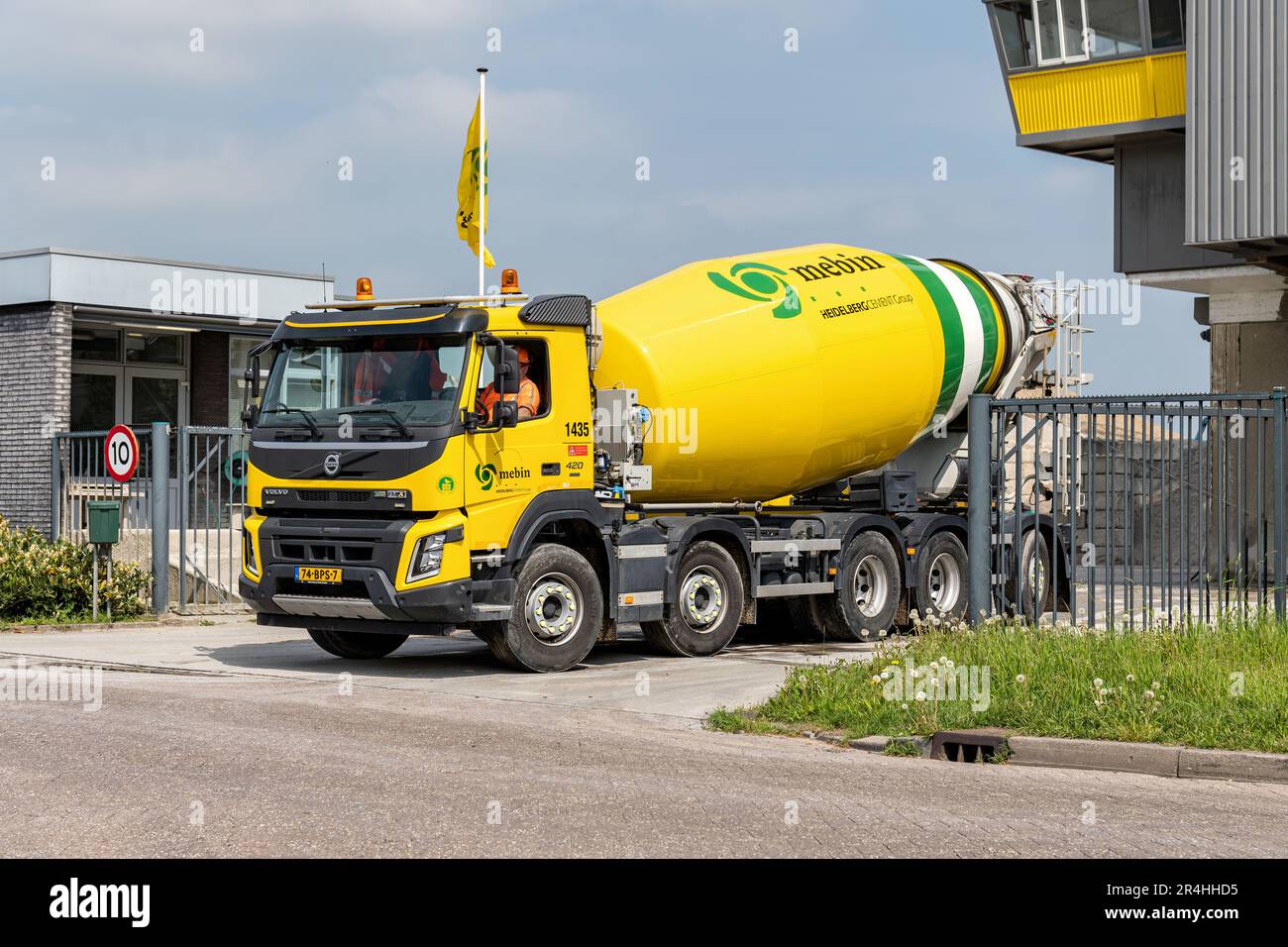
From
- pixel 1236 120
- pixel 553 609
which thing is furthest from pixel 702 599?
pixel 1236 120

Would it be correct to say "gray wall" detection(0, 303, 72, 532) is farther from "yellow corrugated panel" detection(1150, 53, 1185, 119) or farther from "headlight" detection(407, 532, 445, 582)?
"yellow corrugated panel" detection(1150, 53, 1185, 119)

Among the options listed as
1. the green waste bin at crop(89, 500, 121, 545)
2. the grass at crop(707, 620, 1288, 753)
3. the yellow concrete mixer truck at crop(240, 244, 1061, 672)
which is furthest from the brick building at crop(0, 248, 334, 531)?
the grass at crop(707, 620, 1288, 753)

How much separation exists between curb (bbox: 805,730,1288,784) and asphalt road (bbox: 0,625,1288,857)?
0.45 ft

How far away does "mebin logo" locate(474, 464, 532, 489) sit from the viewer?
13.0 m

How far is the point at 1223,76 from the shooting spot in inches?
947

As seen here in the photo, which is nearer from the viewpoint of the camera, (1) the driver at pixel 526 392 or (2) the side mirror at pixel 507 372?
(2) the side mirror at pixel 507 372

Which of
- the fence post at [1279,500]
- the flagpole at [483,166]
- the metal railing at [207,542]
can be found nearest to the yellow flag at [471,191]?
the flagpole at [483,166]

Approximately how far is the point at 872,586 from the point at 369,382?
6.47 m

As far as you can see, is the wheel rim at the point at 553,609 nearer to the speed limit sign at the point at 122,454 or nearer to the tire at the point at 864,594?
the tire at the point at 864,594

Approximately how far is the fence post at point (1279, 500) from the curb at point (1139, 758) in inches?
135

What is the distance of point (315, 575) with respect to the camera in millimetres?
13359

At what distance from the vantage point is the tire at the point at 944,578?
57.5 ft
